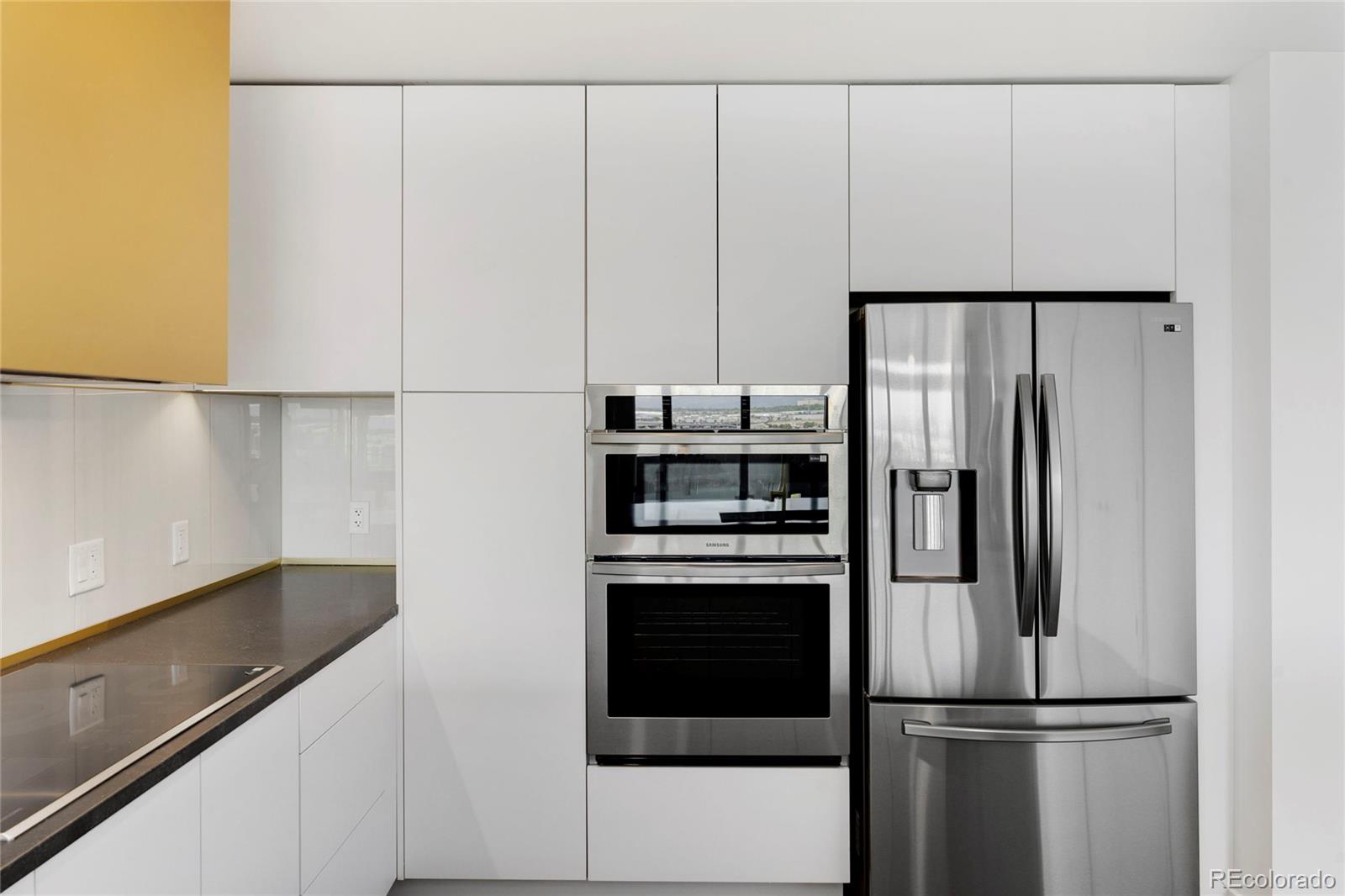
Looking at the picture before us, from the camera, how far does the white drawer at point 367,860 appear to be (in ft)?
6.04

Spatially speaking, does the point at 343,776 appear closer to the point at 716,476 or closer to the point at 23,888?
the point at 23,888

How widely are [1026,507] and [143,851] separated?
6.27ft

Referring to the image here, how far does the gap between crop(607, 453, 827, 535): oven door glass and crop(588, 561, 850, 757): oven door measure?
11 centimetres

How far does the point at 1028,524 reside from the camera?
2.06m

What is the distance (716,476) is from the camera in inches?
88.8

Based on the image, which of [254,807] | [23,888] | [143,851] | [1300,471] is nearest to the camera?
[23,888]

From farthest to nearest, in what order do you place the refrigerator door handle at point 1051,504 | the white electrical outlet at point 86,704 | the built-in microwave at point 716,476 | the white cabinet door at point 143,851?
the built-in microwave at point 716,476
the refrigerator door handle at point 1051,504
the white electrical outlet at point 86,704
the white cabinet door at point 143,851

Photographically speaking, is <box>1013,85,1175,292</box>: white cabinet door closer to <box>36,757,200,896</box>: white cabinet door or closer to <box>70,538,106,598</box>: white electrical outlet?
<box>36,757,200,896</box>: white cabinet door

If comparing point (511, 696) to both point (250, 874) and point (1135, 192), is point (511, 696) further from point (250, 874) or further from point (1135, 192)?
point (1135, 192)

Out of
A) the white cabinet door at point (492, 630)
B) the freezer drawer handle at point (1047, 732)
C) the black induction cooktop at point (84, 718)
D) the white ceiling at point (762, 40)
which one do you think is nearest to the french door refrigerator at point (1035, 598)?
the freezer drawer handle at point (1047, 732)

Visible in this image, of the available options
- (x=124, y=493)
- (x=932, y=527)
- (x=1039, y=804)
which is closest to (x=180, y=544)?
(x=124, y=493)

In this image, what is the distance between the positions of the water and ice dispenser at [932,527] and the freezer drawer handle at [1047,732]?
0.38 m

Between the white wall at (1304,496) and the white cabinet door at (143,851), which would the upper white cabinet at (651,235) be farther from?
the white wall at (1304,496)

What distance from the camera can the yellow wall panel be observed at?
123cm
